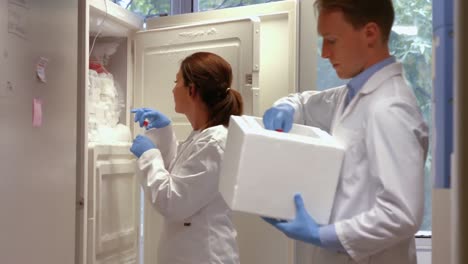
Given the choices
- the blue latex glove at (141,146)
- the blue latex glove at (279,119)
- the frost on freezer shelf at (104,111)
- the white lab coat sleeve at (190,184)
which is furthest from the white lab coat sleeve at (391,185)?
the frost on freezer shelf at (104,111)

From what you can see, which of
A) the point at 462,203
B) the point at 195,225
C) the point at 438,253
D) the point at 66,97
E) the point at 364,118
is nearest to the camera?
the point at 462,203

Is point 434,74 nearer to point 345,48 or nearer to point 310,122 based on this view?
point 345,48

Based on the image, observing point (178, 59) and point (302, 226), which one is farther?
point (178, 59)

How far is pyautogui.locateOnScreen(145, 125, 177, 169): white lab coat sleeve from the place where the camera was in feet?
6.26

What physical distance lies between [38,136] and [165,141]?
Result: 0.51m

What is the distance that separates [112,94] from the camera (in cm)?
228

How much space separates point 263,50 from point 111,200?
95cm

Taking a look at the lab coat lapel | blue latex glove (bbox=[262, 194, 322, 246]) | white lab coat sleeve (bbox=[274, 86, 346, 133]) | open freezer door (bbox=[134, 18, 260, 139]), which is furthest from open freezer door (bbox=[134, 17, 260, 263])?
blue latex glove (bbox=[262, 194, 322, 246])

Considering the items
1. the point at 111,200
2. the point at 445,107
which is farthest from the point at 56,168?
the point at 445,107

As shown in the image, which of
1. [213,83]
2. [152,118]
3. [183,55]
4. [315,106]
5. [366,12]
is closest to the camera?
[366,12]

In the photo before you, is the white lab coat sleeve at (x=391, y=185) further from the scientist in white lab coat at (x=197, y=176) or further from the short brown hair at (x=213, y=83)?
the short brown hair at (x=213, y=83)

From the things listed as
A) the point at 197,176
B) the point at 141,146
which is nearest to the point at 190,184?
the point at 197,176

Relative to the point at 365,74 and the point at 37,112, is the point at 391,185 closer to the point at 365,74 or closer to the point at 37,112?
the point at 365,74

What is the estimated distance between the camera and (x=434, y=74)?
708mm
